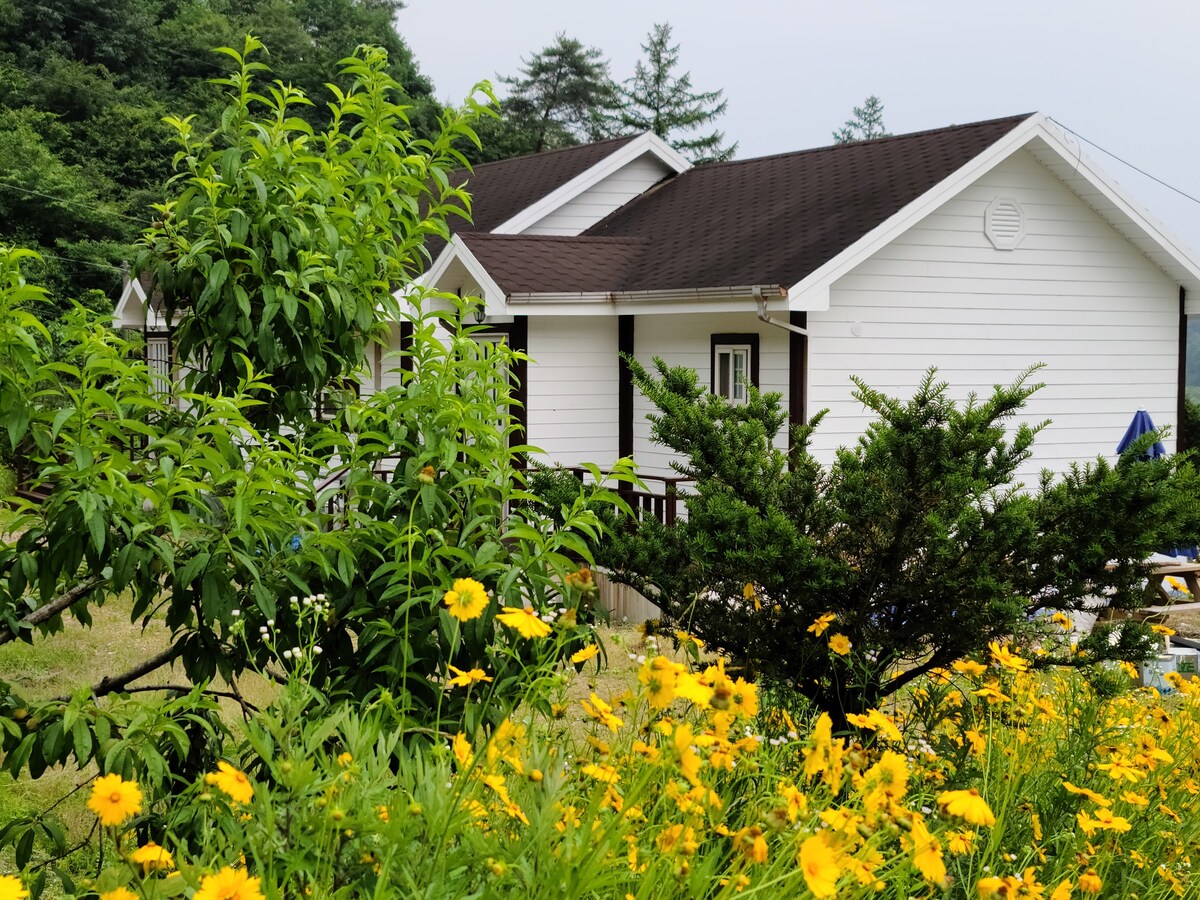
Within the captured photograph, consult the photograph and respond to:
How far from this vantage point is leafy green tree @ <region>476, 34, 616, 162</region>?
6172 centimetres

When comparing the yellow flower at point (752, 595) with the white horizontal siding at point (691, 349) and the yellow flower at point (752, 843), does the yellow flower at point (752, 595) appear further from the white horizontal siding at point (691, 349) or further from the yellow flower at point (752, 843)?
the white horizontal siding at point (691, 349)

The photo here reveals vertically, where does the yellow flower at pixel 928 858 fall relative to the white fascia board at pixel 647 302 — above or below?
below

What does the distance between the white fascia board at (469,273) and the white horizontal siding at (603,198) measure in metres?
Answer: 2.96

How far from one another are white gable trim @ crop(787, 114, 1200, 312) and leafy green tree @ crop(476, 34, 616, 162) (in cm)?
4888

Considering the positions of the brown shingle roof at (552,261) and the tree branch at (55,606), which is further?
the brown shingle roof at (552,261)

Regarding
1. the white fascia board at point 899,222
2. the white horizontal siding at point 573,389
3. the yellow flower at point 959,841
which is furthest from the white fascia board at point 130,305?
the yellow flower at point 959,841

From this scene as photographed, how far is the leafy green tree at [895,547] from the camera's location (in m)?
4.79

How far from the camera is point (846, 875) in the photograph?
7.44 ft

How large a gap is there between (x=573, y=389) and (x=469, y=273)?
175 cm

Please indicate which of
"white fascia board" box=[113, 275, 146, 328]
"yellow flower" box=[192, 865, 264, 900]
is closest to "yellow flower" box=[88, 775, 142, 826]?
"yellow flower" box=[192, 865, 264, 900]

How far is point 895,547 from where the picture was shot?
4977mm

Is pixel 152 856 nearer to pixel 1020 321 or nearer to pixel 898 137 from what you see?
pixel 1020 321

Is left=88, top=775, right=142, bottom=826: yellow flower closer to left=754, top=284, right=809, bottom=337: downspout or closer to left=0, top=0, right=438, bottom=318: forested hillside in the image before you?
left=754, top=284, right=809, bottom=337: downspout

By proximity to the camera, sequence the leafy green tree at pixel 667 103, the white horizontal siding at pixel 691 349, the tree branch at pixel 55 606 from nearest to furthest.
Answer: the tree branch at pixel 55 606, the white horizontal siding at pixel 691 349, the leafy green tree at pixel 667 103
